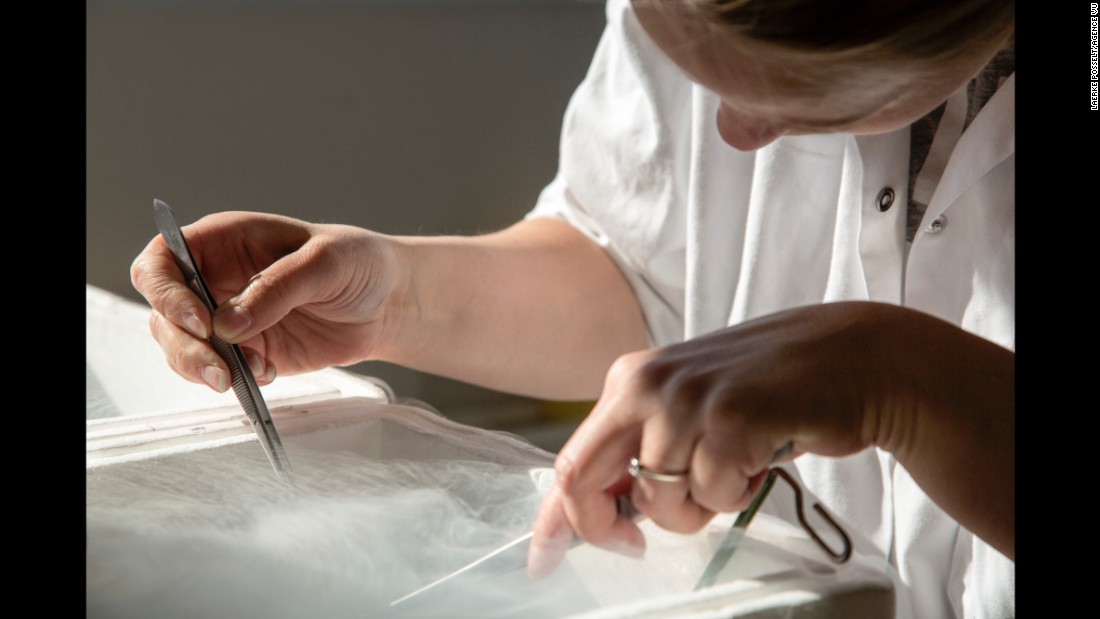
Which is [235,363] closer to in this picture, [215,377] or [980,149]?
[215,377]

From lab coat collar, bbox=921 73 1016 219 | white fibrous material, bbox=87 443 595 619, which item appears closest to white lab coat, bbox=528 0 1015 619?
lab coat collar, bbox=921 73 1016 219

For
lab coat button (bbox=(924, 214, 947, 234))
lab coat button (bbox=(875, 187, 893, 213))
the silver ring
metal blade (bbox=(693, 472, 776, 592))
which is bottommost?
metal blade (bbox=(693, 472, 776, 592))

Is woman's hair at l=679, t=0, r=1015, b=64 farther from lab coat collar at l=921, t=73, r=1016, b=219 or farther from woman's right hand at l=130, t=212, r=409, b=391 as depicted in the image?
woman's right hand at l=130, t=212, r=409, b=391

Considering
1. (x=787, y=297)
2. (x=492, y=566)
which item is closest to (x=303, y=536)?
(x=492, y=566)

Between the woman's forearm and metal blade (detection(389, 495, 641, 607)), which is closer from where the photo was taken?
metal blade (detection(389, 495, 641, 607))

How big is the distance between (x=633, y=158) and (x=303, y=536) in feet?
0.77

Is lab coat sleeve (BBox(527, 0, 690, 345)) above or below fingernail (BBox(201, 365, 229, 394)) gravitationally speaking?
above

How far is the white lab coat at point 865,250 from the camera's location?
287 mm

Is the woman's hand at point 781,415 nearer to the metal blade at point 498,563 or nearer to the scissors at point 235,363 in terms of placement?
the metal blade at point 498,563

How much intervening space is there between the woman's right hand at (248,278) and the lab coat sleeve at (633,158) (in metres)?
0.11

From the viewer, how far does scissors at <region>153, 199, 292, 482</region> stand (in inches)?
11.9

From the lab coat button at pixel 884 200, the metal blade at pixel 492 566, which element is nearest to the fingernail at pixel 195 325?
the metal blade at pixel 492 566
